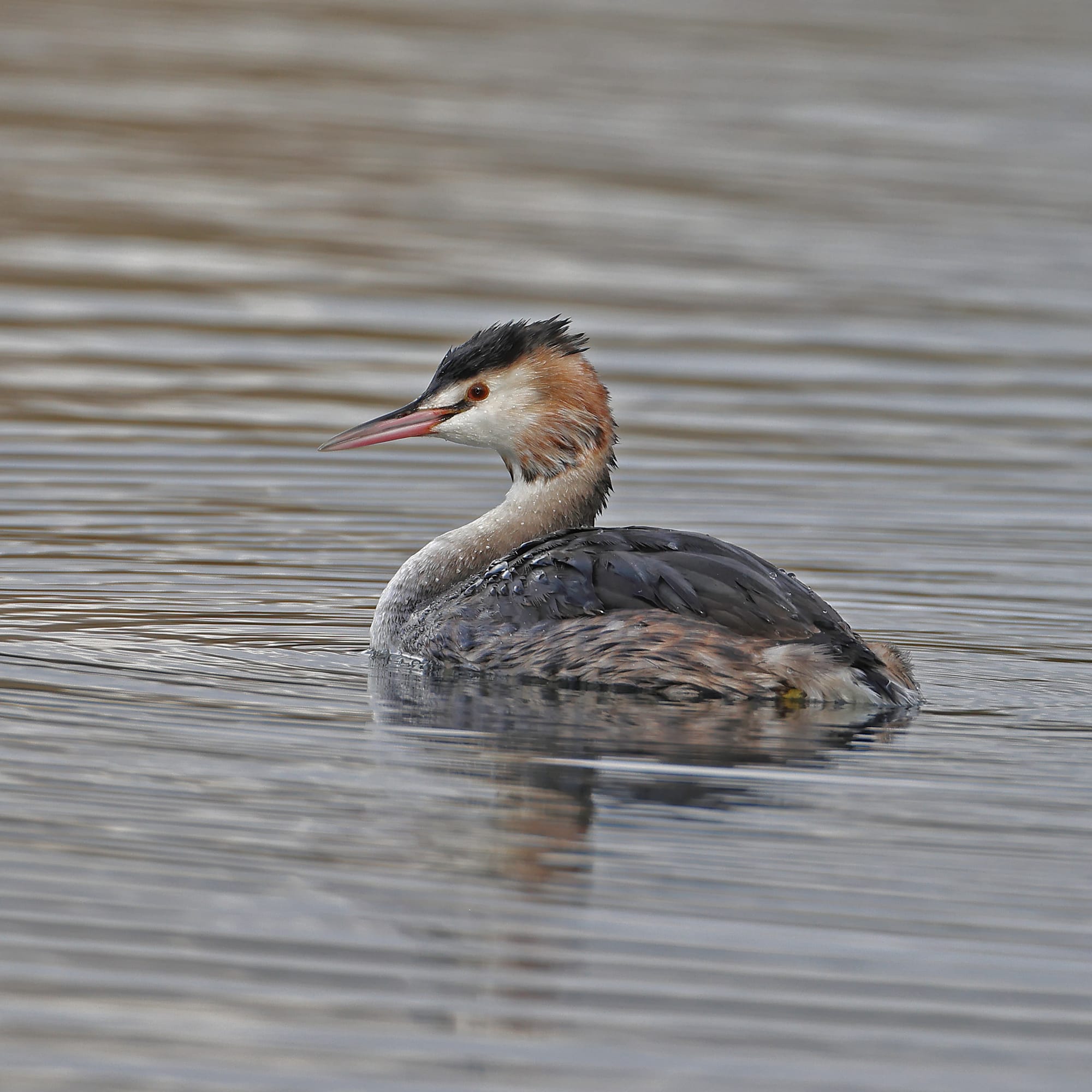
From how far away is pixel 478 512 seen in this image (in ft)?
35.1

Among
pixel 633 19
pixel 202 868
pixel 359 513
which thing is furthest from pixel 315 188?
pixel 202 868

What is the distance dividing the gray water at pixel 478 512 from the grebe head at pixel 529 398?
88cm

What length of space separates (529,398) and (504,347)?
20cm

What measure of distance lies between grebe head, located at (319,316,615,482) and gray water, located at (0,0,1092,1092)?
2.89 ft

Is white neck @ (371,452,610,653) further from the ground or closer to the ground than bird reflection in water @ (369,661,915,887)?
further from the ground

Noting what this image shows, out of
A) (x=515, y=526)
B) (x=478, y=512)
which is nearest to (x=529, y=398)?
(x=515, y=526)

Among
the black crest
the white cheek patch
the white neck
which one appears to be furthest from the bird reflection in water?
the black crest

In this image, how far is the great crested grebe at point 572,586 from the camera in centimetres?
710

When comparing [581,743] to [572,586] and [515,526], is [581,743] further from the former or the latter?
[515,526]

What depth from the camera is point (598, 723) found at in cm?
682

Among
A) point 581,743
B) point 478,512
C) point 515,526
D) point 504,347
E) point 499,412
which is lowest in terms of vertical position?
point 478,512

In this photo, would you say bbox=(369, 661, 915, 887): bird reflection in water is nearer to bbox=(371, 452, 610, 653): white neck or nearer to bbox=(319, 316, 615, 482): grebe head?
bbox=(371, 452, 610, 653): white neck

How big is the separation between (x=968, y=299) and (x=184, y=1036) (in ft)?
40.2

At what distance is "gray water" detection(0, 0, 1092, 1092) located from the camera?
4.63 metres
